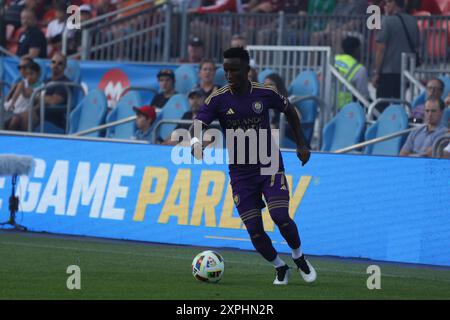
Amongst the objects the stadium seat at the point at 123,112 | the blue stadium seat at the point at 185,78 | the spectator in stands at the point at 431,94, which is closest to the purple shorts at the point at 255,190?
the spectator in stands at the point at 431,94

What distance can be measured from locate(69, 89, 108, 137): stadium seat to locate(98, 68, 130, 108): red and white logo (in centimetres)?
105

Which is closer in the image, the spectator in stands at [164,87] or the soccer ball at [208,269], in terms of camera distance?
the soccer ball at [208,269]

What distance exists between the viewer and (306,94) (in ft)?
65.7

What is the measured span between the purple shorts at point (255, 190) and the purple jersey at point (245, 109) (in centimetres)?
10

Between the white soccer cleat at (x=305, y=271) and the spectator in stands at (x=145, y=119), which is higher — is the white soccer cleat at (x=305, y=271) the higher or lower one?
the lower one

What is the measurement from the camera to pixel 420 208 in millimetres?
15305

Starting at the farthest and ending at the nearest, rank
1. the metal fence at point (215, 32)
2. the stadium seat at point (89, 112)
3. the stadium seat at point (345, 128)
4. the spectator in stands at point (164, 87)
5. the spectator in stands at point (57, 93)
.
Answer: the spectator in stands at point (57, 93), the stadium seat at point (89, 112), the metal fence at point (215, 32), the spectator in stands at point (164, 87), the stadium seat at point (345, 128)

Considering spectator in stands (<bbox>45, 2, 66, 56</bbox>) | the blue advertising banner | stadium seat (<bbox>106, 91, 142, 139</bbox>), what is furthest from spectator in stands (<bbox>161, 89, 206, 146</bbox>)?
spectator in stands (<bbox>45, 2, 66, 56</bbox>)

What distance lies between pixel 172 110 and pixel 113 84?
11.0 feet

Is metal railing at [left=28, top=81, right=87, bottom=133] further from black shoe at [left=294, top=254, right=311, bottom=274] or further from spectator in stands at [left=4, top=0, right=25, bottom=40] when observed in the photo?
black shoe at [left=294, top=254, right=311, bottom=274]

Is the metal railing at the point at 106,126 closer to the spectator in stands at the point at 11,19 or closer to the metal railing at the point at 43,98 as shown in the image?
the metal railing at the point at 43,98

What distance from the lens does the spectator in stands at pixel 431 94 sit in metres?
17.2

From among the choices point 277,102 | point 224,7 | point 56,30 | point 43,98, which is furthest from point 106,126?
point 277,102

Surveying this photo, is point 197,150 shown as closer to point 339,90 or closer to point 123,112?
point 339,90
